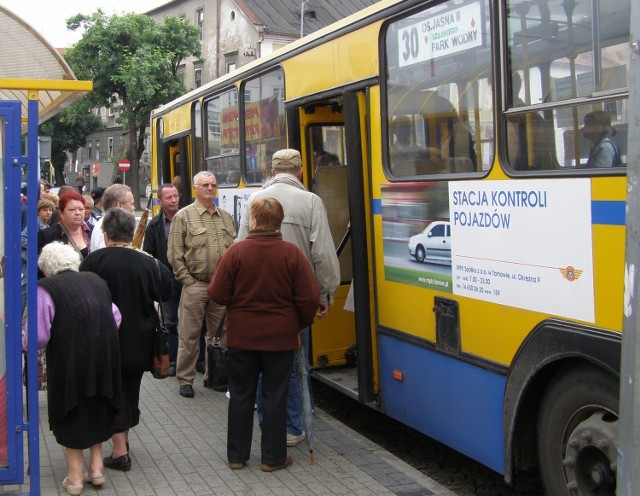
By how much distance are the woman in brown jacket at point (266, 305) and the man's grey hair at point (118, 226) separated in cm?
62

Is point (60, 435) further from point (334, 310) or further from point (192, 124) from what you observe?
point (192, 124)

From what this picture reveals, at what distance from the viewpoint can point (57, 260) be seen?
471 cm

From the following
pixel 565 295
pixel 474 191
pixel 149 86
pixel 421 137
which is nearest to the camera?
pixel 565 295

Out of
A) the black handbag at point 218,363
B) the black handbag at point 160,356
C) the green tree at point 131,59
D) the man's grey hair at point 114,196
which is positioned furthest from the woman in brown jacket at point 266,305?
the green tree at point 131,59

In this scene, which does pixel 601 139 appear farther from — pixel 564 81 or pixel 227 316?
pixel 227 316

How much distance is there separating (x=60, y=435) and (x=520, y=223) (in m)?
2.71

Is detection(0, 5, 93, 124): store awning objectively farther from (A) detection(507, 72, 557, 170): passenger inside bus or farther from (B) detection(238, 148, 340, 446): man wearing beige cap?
(A) detection(507, 72, 557, 170): passenger inside bus

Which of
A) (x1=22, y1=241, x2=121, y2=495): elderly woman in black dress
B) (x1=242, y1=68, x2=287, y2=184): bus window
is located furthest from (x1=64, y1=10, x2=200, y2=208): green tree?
(x1=22, y1=241, x2=121, y2=495): elderly woman in black dress

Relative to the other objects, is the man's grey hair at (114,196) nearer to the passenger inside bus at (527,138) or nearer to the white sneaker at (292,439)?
the white sneaker at (292,439)

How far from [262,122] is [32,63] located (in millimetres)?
3106

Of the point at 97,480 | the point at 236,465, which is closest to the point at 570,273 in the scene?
the point at 236,465

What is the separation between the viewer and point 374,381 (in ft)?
18.7

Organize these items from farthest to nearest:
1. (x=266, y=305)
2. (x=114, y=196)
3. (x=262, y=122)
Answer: (x=262, y=122), (x=114, y=196), (x=266, y=305)

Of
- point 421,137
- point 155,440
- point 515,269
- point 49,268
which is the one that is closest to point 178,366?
point 155,440
